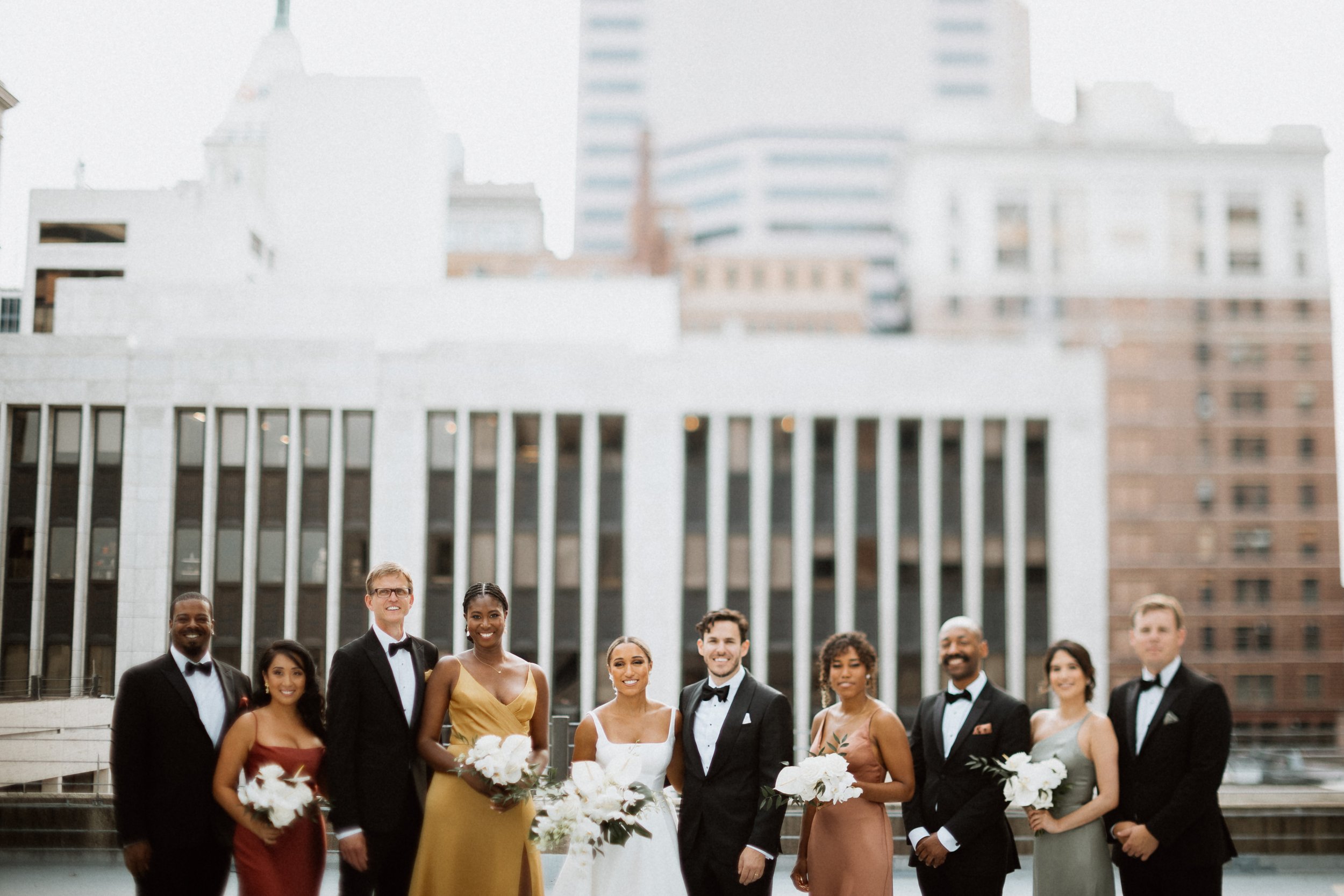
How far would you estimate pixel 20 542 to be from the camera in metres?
16.6

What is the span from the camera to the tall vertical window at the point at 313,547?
23.2 meters

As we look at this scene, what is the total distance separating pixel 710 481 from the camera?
1017 inches

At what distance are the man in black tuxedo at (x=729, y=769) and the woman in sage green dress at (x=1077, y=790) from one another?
3.28 feet

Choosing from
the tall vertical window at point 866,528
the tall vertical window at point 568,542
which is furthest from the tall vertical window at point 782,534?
the tall vertical window at point 568,542

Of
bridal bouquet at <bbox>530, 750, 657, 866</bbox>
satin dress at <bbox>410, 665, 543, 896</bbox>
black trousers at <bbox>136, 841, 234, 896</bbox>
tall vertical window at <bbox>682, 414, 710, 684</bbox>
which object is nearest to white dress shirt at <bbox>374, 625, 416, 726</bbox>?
satin dress at <bbox>410, 665, 543, 896</bbox>

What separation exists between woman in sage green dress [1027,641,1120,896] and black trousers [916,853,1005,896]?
0.18m

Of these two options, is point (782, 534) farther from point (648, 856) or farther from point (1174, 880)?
point (648, 856)

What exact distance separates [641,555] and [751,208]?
161 feet

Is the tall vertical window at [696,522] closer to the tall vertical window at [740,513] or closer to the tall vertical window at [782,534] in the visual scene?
the tall vertical window at [740,513]

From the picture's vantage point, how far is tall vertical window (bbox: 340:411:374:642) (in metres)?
23.6

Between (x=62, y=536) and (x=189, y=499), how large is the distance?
282cm

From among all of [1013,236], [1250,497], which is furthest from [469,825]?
[1013,236]

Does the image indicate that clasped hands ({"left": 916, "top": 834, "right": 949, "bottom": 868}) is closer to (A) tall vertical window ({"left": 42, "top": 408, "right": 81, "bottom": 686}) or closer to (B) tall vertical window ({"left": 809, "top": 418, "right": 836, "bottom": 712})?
(A) tall vertical window ({"left": 42, "top": 408, "right": 81, "bottom": 686})

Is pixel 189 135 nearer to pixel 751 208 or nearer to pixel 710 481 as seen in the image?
pixel 710 481
